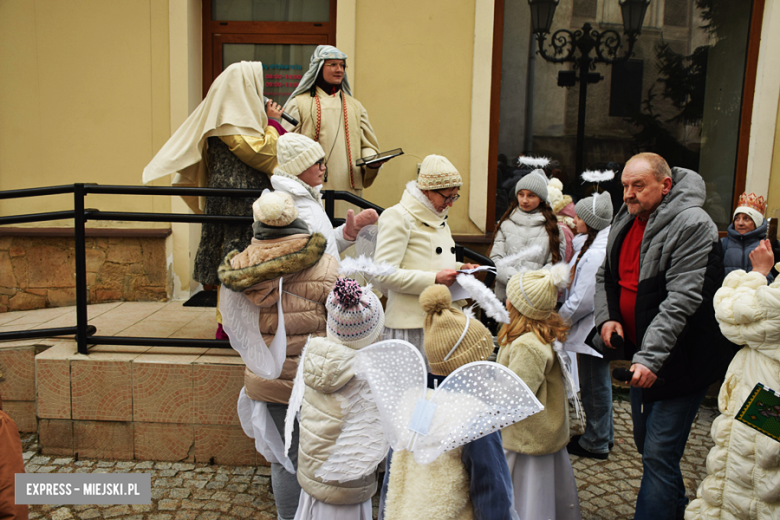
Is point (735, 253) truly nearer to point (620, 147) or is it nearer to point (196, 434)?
→ point (620, 147)

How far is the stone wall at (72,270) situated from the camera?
5.31 meters

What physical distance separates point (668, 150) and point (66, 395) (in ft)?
17.6

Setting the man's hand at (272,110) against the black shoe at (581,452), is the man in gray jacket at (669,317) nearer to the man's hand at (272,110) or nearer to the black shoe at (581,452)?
the black shoe at (581,452)

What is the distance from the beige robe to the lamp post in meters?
2.08

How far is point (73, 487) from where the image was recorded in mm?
3365

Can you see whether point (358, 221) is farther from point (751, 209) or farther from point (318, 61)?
point (751, 209)

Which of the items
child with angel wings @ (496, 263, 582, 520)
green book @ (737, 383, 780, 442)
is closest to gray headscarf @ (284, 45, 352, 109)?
child with angel wings @ (496, 263, 582, 520)

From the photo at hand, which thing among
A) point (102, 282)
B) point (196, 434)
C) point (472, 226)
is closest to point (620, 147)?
point (472, 226)

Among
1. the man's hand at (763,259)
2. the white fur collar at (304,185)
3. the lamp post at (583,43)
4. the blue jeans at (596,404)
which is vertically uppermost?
the lamp post at (583,43)

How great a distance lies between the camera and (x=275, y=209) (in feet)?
8.70

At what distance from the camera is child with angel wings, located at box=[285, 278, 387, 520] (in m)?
2.18

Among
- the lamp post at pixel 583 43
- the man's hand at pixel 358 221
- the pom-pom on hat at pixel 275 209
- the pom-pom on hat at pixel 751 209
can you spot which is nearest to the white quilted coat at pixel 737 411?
the man's hand at pixel 358 221

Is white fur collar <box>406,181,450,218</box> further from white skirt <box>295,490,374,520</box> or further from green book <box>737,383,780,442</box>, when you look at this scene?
green book <box>737,383,780,442</box>

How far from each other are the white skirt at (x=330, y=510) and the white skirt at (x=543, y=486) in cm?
79
